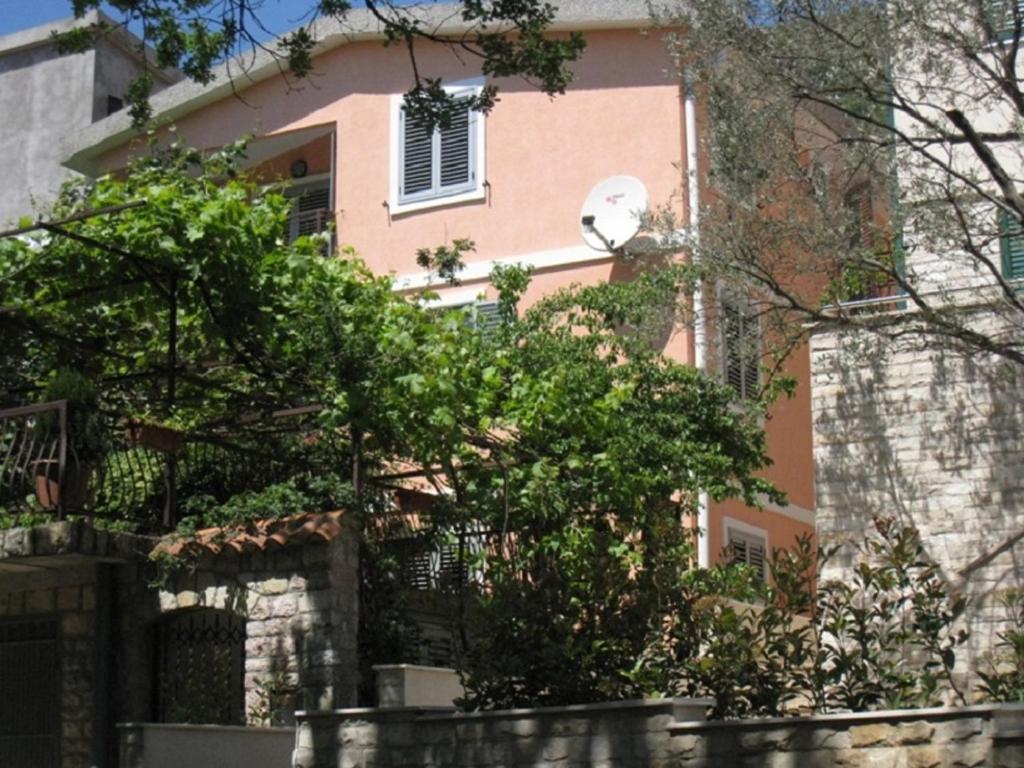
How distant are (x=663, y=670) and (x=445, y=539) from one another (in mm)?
2775

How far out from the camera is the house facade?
530 inches

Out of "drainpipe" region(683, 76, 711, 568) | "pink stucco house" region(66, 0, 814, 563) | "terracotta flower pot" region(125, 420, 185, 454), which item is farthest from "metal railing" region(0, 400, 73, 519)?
"pink stucco house" region(66, 0, 814, 563)

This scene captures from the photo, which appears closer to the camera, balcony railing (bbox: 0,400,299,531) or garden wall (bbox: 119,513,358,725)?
garden wall (bbox: 119,513,358,725)

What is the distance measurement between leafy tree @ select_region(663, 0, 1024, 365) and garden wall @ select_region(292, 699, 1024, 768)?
5.85m

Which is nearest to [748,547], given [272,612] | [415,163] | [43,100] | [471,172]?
[471,172]

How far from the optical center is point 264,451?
13.4 metres

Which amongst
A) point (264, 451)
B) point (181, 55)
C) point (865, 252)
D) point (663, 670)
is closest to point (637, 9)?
point (865, 252)

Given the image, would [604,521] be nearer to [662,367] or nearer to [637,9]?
[662,367]

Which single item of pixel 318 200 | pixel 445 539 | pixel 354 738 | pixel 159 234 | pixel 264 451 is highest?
pixel 318 200

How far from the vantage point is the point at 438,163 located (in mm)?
19344

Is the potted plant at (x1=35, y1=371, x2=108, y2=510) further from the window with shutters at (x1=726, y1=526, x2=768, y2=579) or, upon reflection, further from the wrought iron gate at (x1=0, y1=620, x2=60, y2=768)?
the window with shutters at (x1=726, y1=526, x2=768, y2=579)

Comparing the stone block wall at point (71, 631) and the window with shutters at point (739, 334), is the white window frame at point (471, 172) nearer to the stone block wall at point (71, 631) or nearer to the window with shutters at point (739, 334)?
the window with shutters at point (739, 334)

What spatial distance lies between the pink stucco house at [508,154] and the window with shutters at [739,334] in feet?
1.20

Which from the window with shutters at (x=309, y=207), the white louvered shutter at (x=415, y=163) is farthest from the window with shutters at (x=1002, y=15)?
the window with shutters at (x=309, y=207)
